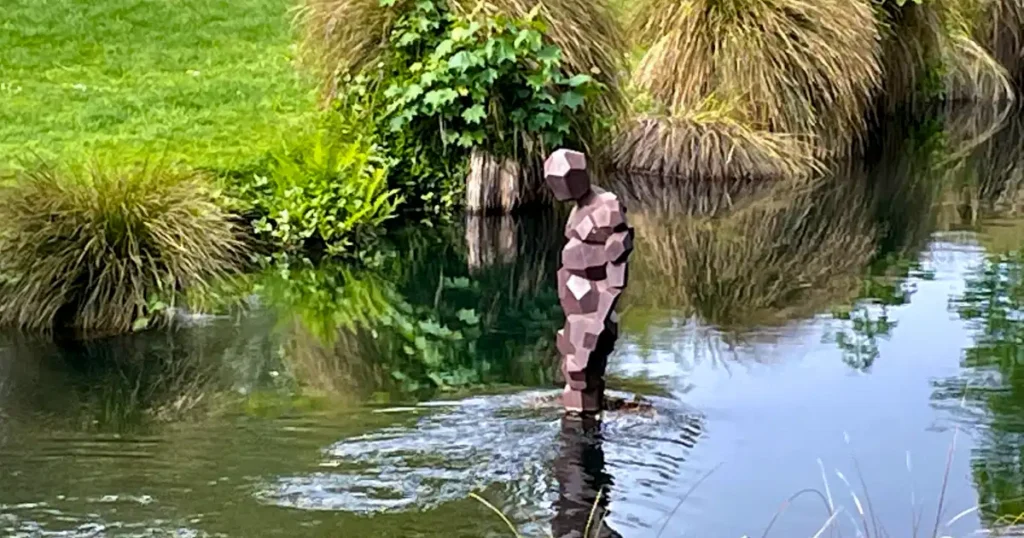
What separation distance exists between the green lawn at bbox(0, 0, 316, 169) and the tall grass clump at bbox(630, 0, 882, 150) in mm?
3624

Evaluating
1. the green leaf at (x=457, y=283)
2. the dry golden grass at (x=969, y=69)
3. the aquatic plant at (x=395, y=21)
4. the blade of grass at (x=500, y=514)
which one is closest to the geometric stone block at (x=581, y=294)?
the blade of grass at (x=500, y=514)

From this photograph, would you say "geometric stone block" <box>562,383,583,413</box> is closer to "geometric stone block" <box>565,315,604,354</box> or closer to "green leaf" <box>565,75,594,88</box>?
"geometric stone block" <box>565,315,604,354</box>

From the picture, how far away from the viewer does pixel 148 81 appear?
14500 millimetres

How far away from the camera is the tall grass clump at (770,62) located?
548 inches

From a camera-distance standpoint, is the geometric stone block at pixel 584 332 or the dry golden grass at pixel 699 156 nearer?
the geometric stone block at pixel 584 332

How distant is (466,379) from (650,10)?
8509mm

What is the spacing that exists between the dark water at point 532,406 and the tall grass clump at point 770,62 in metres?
3.41

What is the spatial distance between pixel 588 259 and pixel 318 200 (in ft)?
14.5

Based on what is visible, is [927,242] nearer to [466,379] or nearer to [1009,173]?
[1009,173]

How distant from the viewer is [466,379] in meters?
7.26

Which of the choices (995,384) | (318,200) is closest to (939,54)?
(318,200)

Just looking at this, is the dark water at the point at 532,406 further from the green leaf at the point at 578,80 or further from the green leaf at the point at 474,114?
the green leaf at the point at 578,80

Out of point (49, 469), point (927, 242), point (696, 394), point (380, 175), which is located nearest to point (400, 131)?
point (380, 175)

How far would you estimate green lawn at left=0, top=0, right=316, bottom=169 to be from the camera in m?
11.6
